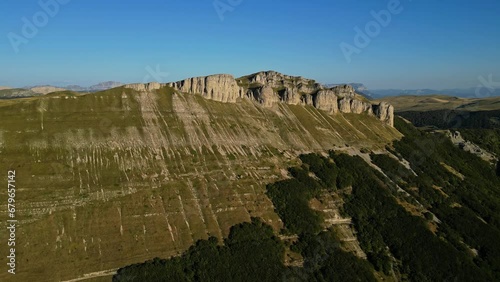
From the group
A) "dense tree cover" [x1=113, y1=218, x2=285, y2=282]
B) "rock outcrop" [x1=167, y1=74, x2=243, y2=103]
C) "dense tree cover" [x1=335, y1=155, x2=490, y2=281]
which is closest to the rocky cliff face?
"rock outcrop" [x1=167, y1=74, x2=243, y2=103]

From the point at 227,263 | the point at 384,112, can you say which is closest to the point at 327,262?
the point at 227,263

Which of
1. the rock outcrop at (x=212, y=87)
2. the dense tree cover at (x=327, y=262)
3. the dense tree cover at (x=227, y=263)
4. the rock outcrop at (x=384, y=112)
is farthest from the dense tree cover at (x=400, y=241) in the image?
the rock outcrop at (x=384, y=112)

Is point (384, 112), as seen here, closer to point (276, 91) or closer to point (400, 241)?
point (276, 91)

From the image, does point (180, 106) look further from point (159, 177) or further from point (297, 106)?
point (297, 106)

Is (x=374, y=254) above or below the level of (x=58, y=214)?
Answer: below

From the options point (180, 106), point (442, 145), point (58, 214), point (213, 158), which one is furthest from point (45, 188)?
point (442, 145)

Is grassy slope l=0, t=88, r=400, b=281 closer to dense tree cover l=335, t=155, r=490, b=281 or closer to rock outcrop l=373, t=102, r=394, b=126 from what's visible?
dense tree cover l=335, t=155, r=490, b=281
